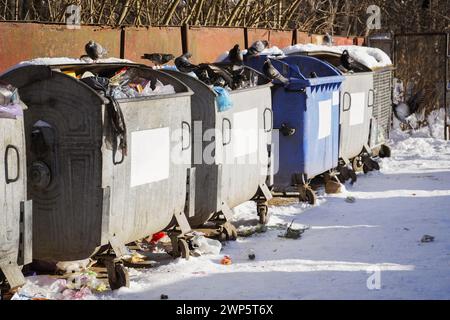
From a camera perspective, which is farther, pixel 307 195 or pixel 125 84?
pixel 307 195

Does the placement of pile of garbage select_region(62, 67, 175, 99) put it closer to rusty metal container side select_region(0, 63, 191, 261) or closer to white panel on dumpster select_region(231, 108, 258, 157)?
rusty metal container side select_region(0, 63, 191, 261)

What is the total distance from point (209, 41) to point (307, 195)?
3052 millimetres

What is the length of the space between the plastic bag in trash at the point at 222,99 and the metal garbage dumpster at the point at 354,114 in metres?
3.68

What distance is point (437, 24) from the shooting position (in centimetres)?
Result: 2197

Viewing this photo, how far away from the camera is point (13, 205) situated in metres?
5.09

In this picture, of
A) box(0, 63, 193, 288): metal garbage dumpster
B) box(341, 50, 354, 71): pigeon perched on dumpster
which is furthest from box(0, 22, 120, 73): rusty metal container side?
box(341, 50, 354, 71): pigeon perched on dumpster

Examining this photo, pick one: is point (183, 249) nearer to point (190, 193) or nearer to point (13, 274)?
point (190, 193)

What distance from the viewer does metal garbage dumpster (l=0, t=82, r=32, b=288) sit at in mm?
5004

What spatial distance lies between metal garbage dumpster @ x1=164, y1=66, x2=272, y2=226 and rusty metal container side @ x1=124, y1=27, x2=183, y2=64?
6.03 ft

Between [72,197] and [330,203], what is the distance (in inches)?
175

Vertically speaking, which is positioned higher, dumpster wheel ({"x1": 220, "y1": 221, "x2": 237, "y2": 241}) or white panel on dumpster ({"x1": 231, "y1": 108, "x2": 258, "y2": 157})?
white panel on dumpster ({"x1": 231, "y1": 108, "x2": 258, "y2": 157})

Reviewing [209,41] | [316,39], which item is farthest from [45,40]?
[316,39]

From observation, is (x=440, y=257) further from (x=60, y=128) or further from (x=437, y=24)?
(x=437, y=24)

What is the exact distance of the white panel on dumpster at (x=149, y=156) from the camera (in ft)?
19.5
